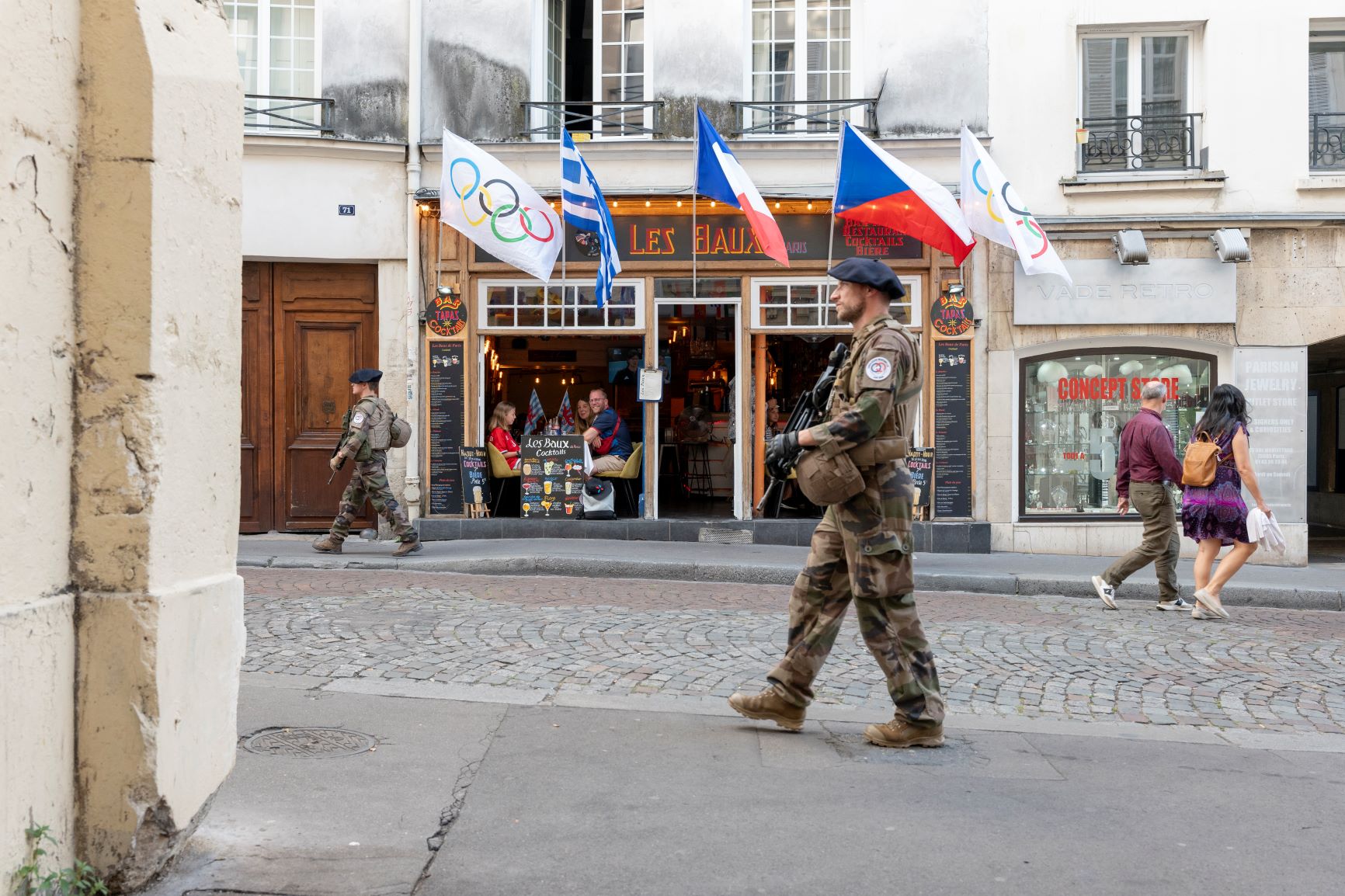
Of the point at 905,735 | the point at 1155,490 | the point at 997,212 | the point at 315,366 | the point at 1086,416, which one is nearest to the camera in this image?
the point at 905,735

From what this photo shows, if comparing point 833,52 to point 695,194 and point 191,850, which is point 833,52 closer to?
point 695,194

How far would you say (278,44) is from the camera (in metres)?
14.3

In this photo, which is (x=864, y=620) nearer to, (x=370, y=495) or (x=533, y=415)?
(x=370, y=495)

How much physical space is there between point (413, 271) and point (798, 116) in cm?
469

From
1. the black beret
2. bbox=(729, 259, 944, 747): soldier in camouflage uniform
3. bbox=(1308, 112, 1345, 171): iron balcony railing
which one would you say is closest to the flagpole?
bbox=(1308, 112, 1345, 171): iron balcony railing

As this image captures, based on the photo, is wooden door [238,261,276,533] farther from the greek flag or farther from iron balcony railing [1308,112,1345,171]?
iron balcony railing [1308,112,1345,171]

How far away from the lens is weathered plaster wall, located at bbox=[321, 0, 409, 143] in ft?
46.0

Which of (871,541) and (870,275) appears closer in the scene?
(871,541)

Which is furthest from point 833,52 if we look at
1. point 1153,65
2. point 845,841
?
point 845,841

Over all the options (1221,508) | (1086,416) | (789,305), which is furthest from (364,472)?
(1086,416)

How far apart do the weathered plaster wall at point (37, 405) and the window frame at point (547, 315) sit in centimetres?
1115

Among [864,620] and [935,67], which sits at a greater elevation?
[935,67]

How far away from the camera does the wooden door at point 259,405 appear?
1409 centimetres

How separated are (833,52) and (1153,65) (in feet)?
11.8
